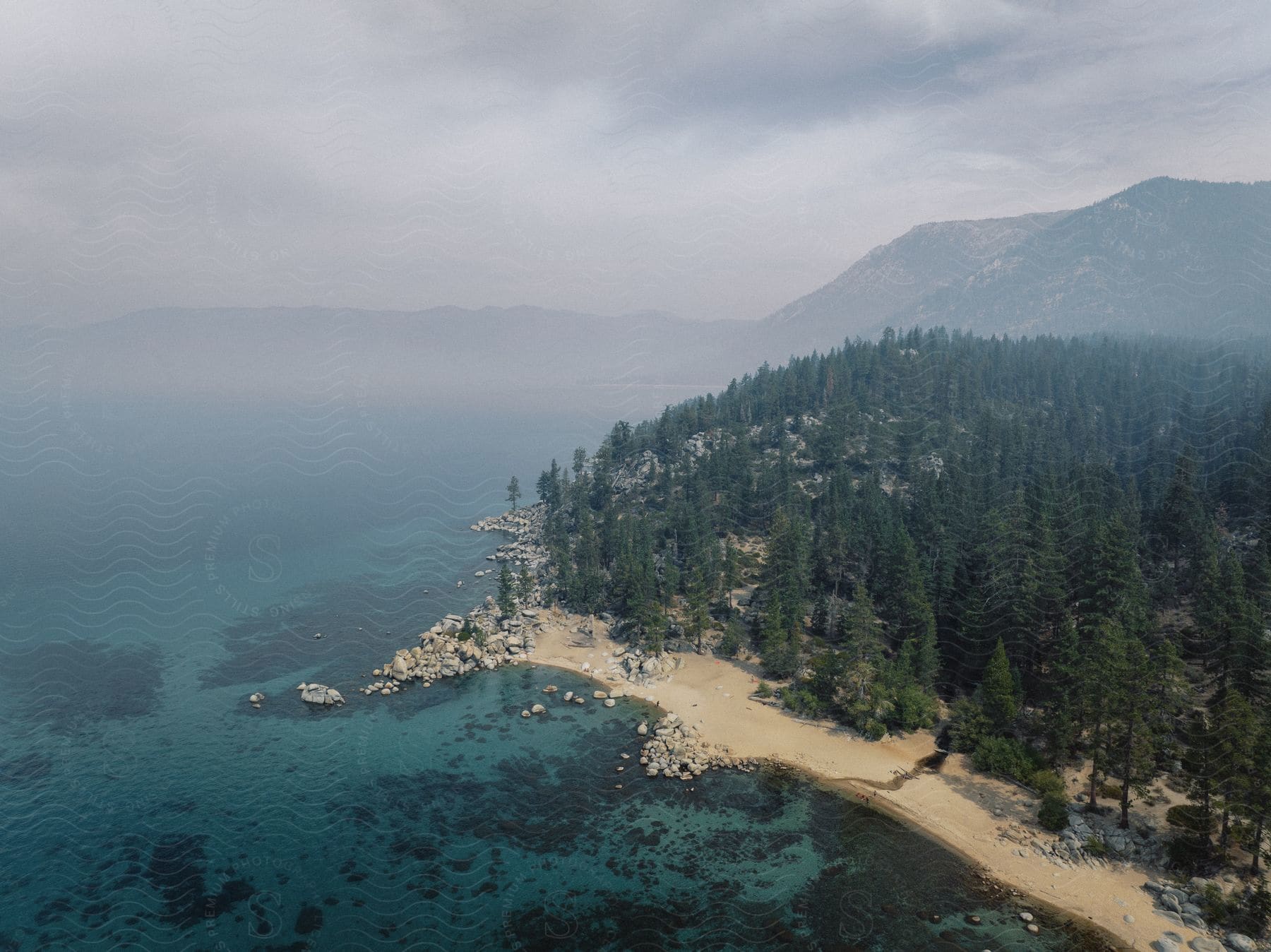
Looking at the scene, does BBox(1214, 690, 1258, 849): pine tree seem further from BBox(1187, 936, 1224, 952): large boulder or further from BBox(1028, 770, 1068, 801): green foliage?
BBox(1028, 770, 1068, 801): green foliage

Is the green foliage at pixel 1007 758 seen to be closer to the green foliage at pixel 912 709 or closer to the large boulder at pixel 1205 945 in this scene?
the green foliage at pixel 912 709

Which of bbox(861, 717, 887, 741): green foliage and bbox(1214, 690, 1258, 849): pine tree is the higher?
bbox(1214, 690, 1258, 849): pine tree

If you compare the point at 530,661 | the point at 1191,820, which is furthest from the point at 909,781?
the point at 530,661

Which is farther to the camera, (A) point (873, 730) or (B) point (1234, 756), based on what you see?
(A) point (873, 730)

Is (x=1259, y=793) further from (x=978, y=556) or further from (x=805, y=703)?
(x=978, y=556)

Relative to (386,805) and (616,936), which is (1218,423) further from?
(386,805)

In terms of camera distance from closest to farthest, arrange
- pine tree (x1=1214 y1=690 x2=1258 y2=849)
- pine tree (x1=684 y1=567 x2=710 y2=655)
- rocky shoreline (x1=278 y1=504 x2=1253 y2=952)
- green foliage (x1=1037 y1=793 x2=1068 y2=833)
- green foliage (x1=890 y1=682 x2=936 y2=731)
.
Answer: pine tree (x1=1214 y1=690 x2=1258 y2=849)
rocky shoreline (x1=278 y1=504 x2=1253 y2=952)
green foliage (x1=1037 y1=793 x2=1068 y2=833)
green foliage (x1=890 y1=682 x2=936 y2=731)
pine tree (x1=684 y1=567 x2=710 y2=655)

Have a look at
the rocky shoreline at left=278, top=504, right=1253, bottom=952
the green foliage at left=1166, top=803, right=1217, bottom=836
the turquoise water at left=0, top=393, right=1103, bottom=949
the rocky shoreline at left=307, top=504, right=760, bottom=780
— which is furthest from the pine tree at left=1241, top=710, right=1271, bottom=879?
the rocky shoreline at left=307, top=504, right=760, bottom=780
